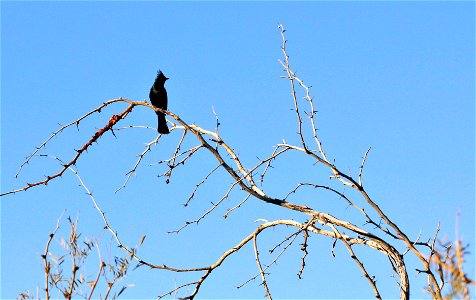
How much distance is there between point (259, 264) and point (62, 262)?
175 cm

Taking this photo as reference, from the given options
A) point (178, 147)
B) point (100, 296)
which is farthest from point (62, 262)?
point (178, 147)

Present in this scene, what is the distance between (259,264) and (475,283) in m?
2.78

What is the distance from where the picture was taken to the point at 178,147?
193 inches

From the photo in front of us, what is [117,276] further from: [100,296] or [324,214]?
[324,214]

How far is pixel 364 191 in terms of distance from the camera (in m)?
3.84

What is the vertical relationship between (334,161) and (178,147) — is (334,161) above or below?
below

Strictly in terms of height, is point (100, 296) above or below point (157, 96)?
below

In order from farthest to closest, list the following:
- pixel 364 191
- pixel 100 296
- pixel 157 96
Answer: pixel 157 96
pixel 364 191
pixel 100 296

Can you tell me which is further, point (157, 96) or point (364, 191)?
point (157, 96)

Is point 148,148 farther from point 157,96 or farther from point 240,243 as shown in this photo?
point 157,96

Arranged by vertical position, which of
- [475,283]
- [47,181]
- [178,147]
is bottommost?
[475,283]

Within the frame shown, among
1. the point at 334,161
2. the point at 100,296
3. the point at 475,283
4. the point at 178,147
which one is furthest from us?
the point at 178,147

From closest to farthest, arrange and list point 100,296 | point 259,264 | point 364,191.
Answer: point 100,296
point 364,191
point 259,264

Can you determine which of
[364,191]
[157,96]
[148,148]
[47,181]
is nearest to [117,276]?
[364,191]
